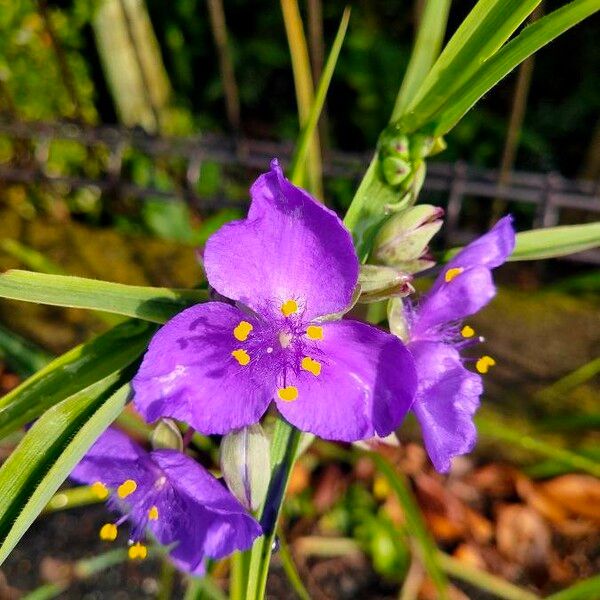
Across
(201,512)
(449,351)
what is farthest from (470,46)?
(201,512)

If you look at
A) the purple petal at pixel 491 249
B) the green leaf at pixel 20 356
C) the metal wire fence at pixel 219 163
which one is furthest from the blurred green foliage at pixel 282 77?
the purple petal at pixel 491 249

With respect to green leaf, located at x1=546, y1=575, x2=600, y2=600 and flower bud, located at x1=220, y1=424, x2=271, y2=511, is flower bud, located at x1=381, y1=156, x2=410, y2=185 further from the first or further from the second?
green leaf, located at x1=546, y1=575, x2=600, y2=600

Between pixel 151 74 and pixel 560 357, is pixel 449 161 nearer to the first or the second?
pixel 560 357

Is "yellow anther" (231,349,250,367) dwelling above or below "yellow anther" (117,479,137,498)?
above

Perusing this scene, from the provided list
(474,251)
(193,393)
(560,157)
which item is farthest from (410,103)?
(560,157)

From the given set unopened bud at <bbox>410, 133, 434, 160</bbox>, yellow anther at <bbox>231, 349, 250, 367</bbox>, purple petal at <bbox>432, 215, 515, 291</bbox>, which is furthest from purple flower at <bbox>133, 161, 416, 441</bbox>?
unopened bud at <bbox>410, 133, 434, 160</bbox>

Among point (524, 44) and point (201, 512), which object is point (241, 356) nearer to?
point (201, 512)
